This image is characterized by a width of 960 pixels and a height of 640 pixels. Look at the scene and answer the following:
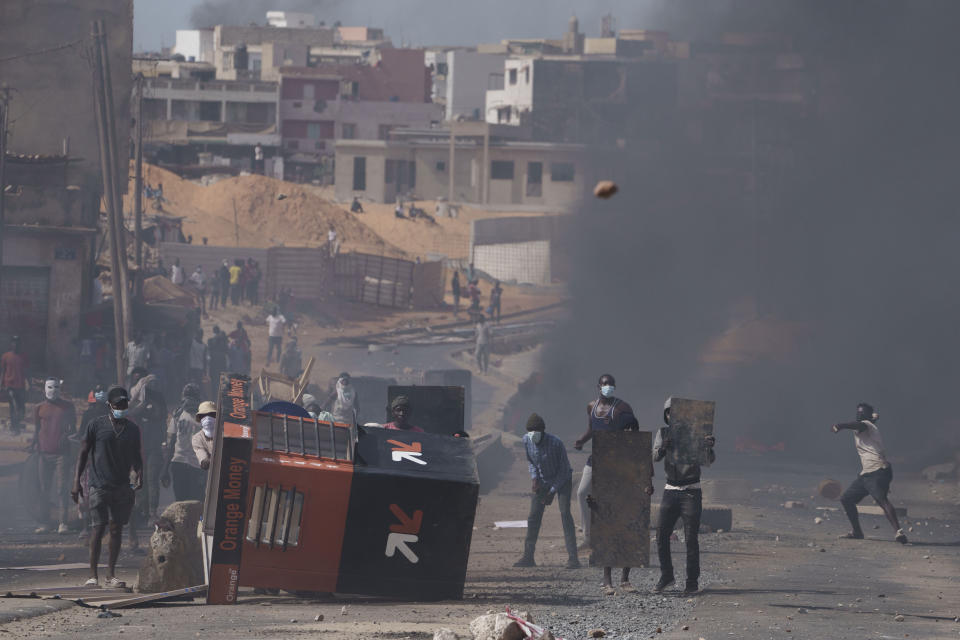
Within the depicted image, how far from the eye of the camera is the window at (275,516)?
27.6ft

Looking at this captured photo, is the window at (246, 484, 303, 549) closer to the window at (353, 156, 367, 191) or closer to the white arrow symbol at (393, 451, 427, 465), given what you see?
the white arrow symbol at (393, 451, 427, 465)

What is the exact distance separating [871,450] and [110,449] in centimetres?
804

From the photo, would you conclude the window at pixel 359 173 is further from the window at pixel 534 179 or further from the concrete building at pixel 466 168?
the window at pixel 534 179

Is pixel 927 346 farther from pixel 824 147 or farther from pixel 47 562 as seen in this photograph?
pixel 47 562

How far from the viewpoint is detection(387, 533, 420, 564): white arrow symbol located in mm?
8727

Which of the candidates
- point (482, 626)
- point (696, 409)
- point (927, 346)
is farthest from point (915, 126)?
point (482, 626)

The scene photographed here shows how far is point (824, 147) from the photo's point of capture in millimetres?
43656

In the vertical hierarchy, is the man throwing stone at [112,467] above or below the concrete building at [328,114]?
below

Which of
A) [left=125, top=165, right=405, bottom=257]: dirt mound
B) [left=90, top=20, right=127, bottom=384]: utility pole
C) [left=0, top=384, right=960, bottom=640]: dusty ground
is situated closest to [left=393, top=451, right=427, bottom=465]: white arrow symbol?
[left=0, top=384, right=960, bottom=640]: dusty ground

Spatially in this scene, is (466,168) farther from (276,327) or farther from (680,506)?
(680,506)

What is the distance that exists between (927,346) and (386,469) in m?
25.5

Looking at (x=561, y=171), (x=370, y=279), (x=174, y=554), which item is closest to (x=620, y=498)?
(x=174, y=554)

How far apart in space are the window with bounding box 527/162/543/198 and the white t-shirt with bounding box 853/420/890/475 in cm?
5217

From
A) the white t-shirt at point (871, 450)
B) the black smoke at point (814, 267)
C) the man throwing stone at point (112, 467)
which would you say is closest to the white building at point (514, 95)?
the black smoke at point (814, 267)
